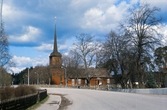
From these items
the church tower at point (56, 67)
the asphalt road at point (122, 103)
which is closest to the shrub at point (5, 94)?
the asphalt road at point (122, 103)

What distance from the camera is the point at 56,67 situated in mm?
110250

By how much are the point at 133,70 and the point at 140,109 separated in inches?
1543

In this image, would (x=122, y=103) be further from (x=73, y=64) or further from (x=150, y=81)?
(x=73, y=64)

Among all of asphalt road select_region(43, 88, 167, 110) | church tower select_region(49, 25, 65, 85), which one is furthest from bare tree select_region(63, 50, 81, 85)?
asphalt road select_region(43, 88, 167, 110)

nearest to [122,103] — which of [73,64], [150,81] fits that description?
[150,81]

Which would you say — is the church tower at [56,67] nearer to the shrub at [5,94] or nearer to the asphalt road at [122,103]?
the asphalt road at [122,103]

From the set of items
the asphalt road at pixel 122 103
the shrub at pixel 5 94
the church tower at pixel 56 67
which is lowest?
the asphalt road at pixel 122 103

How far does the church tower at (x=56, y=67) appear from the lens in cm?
11051

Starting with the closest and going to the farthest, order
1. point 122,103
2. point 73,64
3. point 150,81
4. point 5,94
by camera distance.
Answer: point 5,94 < point 122,103 < point 150,81 < point 73,64

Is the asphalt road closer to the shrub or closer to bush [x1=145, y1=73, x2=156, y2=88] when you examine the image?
the shrub

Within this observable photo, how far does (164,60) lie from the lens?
77.4 m

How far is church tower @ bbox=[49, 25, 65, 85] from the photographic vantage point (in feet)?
363

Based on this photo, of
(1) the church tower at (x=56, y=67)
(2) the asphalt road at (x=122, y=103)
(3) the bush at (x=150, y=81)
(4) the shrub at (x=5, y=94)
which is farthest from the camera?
(1) the church tower at (x=56, y=67)

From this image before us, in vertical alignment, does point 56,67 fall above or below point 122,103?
above
